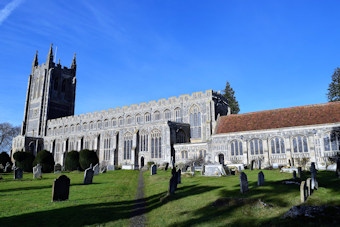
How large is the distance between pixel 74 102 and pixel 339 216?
2557 inches

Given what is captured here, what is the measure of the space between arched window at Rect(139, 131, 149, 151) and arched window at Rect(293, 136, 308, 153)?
19.9 metres

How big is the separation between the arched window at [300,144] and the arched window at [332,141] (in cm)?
164

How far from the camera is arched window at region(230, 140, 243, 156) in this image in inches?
1042

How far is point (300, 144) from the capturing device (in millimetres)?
23906

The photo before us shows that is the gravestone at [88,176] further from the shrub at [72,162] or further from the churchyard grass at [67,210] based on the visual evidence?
the shrub at [72,162]

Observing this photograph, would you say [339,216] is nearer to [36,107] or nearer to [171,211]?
[171,211]

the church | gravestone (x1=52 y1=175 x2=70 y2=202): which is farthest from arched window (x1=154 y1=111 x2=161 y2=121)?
gravestone (x1=52 y1=175 x2=70 y2=202)

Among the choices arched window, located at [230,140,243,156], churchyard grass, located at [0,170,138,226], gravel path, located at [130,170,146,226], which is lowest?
gravel path, located at [130,170,146,226]

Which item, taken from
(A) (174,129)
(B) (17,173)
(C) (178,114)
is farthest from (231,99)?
(B) (17,173)

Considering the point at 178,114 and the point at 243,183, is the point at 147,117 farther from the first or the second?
the point at 243,183

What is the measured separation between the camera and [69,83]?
6366 centimetres

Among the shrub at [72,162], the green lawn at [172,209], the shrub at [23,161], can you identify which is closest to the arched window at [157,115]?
the shrub at [72,162]

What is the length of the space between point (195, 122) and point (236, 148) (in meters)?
12.1

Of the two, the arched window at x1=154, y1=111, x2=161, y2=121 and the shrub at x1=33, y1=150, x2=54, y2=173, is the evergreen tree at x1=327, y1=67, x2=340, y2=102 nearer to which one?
the arched window at x1=154, y1=111, x2=161, y2=121
